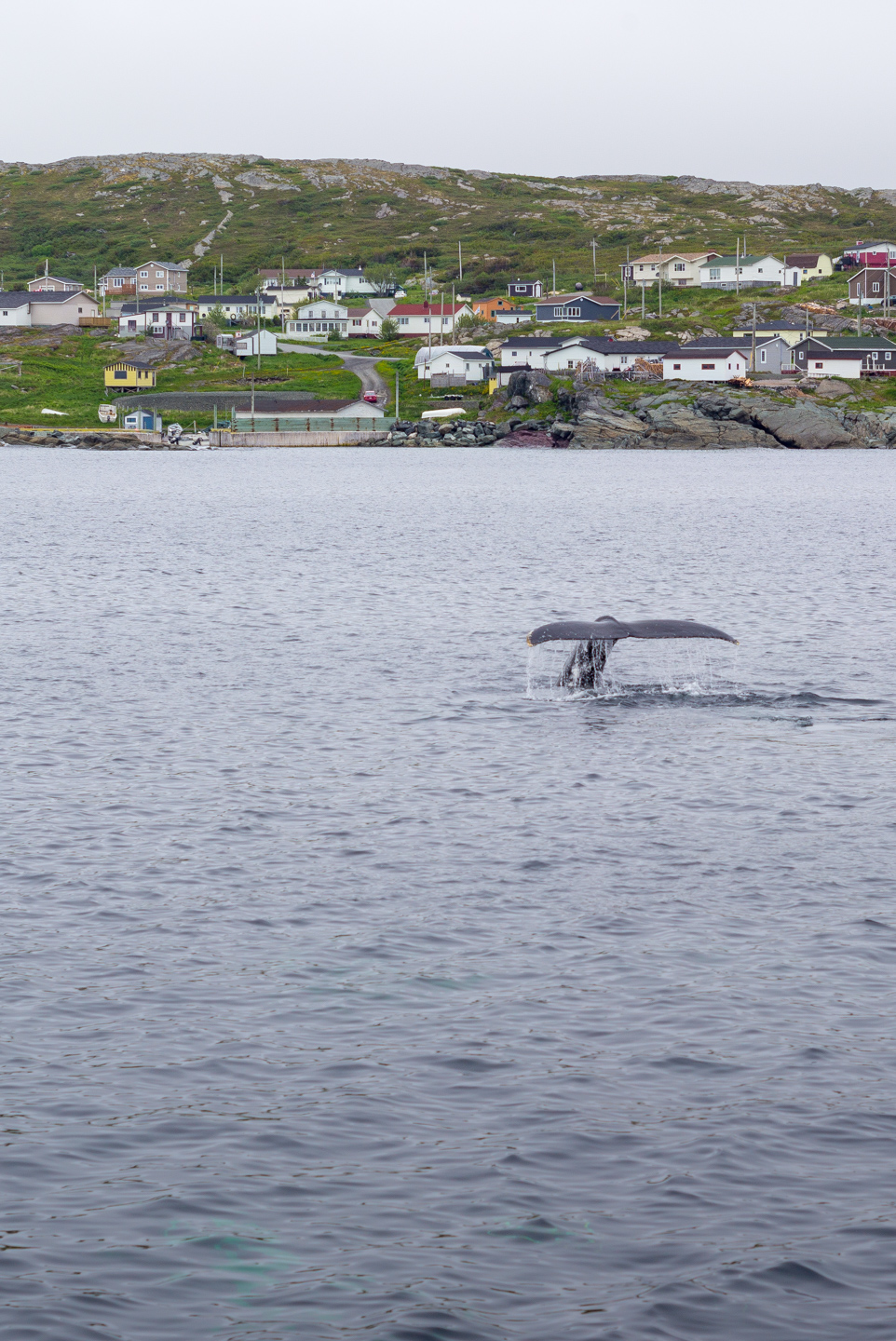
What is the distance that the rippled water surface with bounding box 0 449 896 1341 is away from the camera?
1472 cm

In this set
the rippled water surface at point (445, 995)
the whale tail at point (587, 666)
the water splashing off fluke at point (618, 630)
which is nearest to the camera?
the rippled water surface at point (445, 995)

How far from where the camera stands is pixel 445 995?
2175 centimetres

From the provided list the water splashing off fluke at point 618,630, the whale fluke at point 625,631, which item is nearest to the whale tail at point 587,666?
the water splashing off fluke at point 618,630

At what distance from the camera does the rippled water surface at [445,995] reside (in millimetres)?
14719

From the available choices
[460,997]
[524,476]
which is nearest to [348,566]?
[460,997]

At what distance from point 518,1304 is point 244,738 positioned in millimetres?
26346

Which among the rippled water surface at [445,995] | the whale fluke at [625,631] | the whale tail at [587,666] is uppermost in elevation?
the whale fluke at [625,631]

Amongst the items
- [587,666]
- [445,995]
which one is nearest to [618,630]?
[587,666]

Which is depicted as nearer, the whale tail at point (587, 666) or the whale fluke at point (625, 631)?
the whale fluke at point (625, 631)

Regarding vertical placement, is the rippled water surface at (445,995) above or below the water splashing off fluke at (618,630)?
below

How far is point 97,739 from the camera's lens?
127 feet

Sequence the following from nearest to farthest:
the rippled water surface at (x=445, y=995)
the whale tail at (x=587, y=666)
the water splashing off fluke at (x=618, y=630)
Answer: the rippled water surface at (x=445, y=995), the water splashing off fluke at (x=618, y=630), the whale tail at (x=587, y=666)

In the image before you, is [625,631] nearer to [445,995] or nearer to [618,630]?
[618,630]

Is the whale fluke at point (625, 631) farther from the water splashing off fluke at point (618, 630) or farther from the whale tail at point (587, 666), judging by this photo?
the whale tail at point (587, 666)
